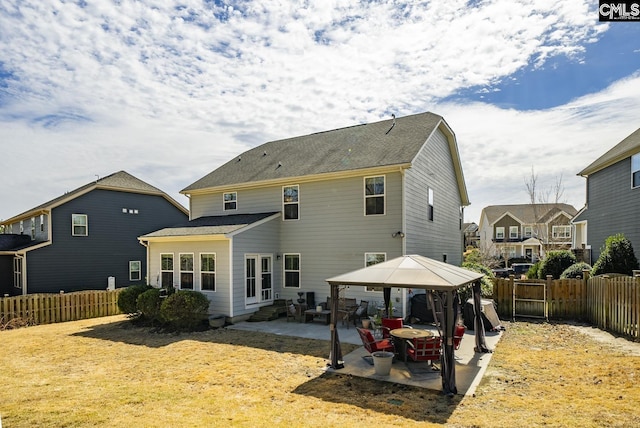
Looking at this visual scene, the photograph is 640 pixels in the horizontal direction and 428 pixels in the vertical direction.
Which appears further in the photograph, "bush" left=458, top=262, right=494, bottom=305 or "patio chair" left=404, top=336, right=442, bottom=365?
"bush" left=458, top=262, right=494, bottom=305

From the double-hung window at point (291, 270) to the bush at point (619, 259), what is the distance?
11.8 m

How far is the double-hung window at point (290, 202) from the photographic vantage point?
15891 millimetres

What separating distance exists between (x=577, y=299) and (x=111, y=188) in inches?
934

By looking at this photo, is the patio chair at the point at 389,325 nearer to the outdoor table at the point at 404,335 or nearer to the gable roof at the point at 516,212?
the outdoor table at the point at 404,335

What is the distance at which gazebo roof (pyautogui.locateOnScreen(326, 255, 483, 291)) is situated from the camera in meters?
7.38

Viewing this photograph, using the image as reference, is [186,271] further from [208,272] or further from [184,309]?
[184,309]

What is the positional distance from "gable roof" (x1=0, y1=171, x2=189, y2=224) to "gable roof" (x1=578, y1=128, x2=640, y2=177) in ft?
81.8

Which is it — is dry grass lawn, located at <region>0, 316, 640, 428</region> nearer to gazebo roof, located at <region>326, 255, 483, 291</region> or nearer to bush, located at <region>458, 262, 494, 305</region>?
gazebo roof, located at <region>326, 255, 483, 291</region>

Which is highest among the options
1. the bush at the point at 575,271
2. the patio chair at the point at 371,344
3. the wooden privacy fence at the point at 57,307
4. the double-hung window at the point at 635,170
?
the double-hung window at the point at 635,170

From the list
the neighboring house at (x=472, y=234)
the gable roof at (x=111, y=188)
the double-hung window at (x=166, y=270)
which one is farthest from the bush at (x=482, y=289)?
the neighboring house at (x=472, y=234)

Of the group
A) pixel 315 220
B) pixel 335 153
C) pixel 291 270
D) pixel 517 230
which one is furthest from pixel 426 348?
pixel 517 230

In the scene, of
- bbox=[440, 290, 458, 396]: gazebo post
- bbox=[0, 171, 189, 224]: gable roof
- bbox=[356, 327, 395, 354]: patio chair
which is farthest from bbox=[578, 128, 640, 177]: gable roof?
bbox=[0, 171, 189, 224]: gable roof

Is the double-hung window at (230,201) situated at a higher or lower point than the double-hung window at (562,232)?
higher

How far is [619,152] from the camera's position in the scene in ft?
57.4
